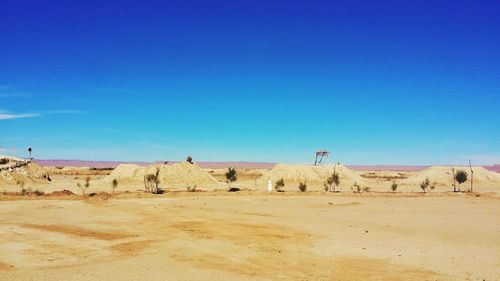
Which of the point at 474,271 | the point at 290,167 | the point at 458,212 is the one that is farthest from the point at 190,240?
the point at 290,167

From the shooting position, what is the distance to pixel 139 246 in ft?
54.7

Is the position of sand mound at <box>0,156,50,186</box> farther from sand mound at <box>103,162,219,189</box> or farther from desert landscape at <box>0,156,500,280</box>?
desert landscape at <box>0,156,500,280</box>

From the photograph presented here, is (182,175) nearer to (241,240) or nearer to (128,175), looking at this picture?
(128,175)

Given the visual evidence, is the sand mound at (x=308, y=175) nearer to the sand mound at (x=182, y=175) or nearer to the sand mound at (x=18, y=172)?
the sand mound at (x=182, y=175)

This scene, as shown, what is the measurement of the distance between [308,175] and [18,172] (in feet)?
132

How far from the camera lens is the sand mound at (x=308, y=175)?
2721 inches

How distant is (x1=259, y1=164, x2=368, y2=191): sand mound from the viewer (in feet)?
227

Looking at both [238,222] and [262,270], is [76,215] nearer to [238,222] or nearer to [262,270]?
[238,222]

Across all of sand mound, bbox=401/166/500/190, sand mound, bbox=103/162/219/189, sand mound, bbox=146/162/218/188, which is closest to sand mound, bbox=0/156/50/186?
sand mound, bbox=103/162/219/189

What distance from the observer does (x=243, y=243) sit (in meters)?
17.6

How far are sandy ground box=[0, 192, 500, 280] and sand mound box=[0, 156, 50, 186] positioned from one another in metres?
26.6

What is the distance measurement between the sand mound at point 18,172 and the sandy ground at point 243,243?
1048 inches

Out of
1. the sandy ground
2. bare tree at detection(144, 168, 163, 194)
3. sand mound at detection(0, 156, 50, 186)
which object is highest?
sand mound at detection(0, 156, 50, 186)

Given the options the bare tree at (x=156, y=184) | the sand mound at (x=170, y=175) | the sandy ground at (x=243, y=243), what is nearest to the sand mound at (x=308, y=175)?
the sand mound at (x=170, y=175)
